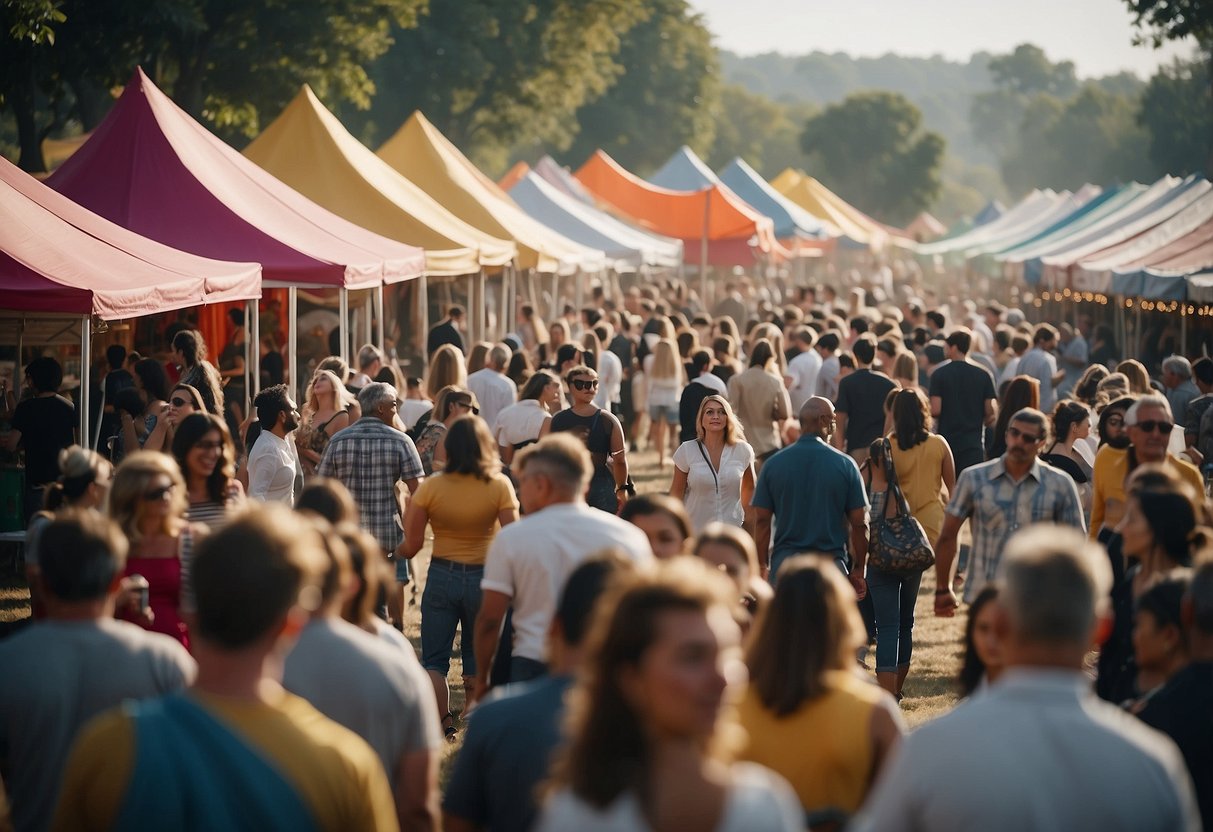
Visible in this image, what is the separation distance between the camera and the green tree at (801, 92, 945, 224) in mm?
106438

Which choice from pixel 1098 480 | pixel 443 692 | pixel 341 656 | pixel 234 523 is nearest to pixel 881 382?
pixel 1098 480

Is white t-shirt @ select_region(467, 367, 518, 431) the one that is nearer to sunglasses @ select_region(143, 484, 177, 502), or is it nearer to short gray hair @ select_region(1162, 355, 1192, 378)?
short gray hair @ select_region(1162, 355, 1192, 378)

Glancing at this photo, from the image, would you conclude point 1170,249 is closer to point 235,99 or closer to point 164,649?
point 235,99

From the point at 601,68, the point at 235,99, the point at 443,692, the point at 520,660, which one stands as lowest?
the point at 443,692

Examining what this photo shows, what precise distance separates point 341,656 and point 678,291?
26371mm

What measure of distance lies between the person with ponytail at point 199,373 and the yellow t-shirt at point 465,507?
288cm

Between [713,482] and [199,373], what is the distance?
336 centimetres

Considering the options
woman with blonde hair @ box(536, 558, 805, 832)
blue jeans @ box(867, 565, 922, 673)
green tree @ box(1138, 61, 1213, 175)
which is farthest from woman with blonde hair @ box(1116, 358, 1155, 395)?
green tree @ box(1138, 61, 1213, 175)

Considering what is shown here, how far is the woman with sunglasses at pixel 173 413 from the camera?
8938 millimetres

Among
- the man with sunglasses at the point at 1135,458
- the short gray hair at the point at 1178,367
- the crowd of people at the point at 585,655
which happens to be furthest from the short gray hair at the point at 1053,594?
the short gray hair at the point at 1178,367

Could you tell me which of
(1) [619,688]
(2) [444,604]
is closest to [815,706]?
(1) [619,688]

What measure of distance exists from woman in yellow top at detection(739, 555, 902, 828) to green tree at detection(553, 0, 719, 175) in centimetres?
7161

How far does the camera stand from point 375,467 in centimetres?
832

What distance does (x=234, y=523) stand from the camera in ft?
10.7
